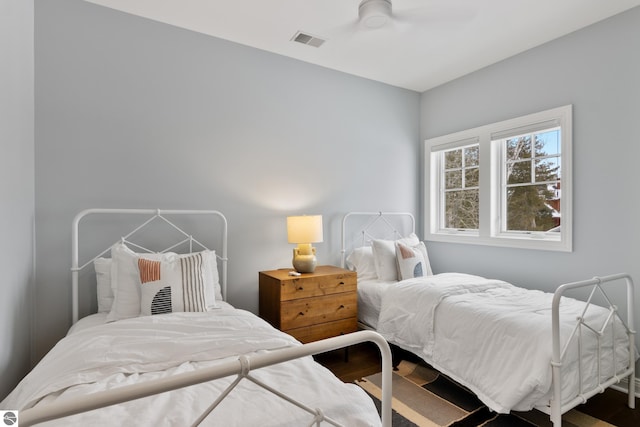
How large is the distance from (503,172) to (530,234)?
655 mm

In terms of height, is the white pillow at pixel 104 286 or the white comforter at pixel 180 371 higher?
the white pillow at pixel 104 286

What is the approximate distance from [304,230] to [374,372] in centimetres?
124

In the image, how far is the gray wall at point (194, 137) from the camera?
2.28m

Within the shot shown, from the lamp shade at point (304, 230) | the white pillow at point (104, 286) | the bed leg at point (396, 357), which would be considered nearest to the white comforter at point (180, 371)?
the white pillow at point (104, 286)

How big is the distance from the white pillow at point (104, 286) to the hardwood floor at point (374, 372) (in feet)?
5.41

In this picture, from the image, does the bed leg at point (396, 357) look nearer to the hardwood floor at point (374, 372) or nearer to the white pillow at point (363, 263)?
the hardwood floor at point (374, 372)

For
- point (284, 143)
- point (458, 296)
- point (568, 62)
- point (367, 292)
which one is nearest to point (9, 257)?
point (284, 143)

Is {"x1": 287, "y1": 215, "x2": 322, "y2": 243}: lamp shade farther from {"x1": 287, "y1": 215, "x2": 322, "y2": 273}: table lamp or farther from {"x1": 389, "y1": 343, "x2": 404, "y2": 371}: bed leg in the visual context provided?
{"x1": 389, "y1": 343, "x2": 404, "y2": 371}: bed leg

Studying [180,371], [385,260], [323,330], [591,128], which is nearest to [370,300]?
[385,260]

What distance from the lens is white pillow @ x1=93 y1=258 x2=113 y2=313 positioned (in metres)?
2.18

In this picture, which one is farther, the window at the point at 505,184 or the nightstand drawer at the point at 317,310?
the window at the point at 505,184

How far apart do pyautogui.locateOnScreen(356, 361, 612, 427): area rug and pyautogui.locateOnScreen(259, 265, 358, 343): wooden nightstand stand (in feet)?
1.62

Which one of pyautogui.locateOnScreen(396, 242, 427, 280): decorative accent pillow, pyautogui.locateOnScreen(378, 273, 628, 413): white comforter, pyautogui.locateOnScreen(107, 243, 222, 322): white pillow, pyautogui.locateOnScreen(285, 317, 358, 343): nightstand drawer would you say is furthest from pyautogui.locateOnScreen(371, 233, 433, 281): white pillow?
pyautogui.locateOnScreen(107, 243, 222, 322): white pillow

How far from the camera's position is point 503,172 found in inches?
132
